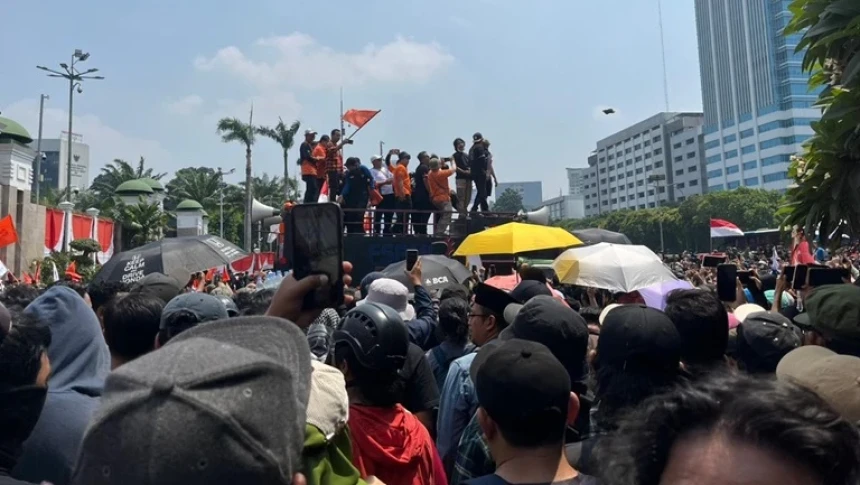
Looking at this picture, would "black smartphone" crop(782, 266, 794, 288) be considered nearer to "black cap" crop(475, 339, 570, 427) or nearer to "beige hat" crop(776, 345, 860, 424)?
"beige hat" crop(776, 345, 860, 424)

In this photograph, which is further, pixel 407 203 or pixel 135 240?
pixel 135 240

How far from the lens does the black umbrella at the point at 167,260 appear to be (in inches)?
246

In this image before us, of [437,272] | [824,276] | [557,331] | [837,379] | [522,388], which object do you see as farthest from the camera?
[437,272]

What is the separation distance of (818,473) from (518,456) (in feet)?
3.84

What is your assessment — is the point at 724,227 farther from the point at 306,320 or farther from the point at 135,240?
the point at 135,240

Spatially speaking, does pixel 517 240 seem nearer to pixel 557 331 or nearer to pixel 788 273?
pixel 788 273

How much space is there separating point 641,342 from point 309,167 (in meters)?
12.5

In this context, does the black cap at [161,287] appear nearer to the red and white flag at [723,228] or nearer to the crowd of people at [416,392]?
the crowd of people at [416,392]

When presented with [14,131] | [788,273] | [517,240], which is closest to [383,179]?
[517,240]

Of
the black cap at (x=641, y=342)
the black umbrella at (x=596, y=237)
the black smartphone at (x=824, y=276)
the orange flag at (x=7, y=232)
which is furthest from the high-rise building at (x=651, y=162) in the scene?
the black cap at (x=641, y=342)

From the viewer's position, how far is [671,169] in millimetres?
123688

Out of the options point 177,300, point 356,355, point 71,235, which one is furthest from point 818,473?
point 71,235

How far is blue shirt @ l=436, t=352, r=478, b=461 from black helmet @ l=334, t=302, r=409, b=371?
2.25ft

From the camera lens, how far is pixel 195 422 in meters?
1.03
